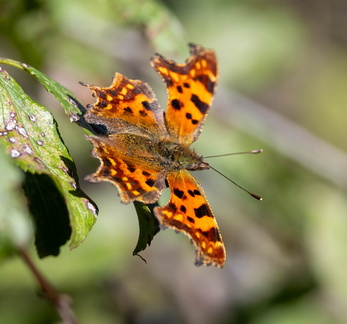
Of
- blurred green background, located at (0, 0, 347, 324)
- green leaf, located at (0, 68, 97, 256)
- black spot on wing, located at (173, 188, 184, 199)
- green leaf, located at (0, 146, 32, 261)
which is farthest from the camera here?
blurred green background, located at (0, 0, 347, 324)

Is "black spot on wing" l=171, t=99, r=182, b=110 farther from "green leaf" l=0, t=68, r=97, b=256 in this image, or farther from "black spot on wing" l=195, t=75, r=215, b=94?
"green leaf" l=0, t=68, r=97, b=256

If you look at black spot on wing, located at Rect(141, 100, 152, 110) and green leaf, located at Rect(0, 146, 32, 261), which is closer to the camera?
green leaf, located at Rect(0, 146, 32, 261)

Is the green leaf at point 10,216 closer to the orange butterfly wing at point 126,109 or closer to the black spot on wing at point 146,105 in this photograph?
the orange butterfly wing at point 126,109

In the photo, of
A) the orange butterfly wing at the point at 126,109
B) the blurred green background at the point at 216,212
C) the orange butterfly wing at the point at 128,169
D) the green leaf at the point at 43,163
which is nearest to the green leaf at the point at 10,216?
the green leaf at the point at 43,163

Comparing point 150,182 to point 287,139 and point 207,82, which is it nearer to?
point 207,82

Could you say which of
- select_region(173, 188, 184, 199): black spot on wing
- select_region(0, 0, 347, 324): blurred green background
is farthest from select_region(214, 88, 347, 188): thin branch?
select_region(173, 188, 184, 199): black spot on wing

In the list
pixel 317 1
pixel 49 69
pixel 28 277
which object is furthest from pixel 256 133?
pixel 317 1
